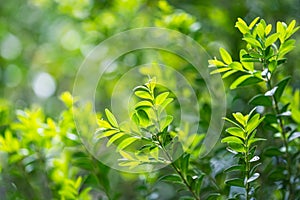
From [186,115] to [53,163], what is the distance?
0.25 m

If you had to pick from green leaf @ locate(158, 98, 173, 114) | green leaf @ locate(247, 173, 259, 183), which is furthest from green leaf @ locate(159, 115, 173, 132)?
green leaf @ locate(247, 173, 259, 183)

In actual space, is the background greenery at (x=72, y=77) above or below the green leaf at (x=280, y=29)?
below

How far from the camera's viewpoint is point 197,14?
3.95ft

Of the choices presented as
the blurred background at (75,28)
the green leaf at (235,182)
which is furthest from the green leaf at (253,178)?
the blurred background at (75,28)

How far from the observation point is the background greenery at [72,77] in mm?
806

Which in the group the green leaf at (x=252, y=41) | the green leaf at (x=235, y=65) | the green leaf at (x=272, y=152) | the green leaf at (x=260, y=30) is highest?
the green leaf at (x=260, y=30)

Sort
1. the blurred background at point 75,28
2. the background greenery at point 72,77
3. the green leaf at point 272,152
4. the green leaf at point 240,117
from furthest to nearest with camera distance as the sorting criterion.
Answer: the blurred background at point 75,28 < the background greenery at point 72,77 < the green leaf at point 272,152 < the green leaf at point 240,117

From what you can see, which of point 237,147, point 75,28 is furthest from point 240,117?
point 75,28

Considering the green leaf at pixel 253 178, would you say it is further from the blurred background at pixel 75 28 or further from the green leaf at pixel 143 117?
the blurred background at pixel 75 28

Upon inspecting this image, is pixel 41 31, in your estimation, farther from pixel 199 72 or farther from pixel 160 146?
pixel 160 146

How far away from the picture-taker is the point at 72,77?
5.05ft

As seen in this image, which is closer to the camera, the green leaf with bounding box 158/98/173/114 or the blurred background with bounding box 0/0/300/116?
the green leaf with bounding box 158/98/173/114

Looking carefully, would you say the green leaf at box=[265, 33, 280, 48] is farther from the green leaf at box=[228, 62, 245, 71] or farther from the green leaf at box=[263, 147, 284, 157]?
the green leaf at box=[263, 147, 284, 157]

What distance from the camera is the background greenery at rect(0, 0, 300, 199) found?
81 centimetres
